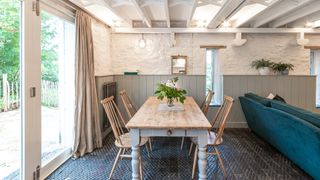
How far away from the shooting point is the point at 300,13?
414cm

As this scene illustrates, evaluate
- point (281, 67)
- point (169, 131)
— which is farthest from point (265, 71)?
point (169, 131)

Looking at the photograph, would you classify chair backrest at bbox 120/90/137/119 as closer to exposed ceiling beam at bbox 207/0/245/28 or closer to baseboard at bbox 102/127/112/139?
baseboard at bbox 102/127/112/139

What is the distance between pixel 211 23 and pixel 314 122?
2920 mm

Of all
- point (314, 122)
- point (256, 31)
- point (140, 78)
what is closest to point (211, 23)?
point (256, 31)

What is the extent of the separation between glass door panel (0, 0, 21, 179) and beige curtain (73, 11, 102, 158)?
1.12 metres

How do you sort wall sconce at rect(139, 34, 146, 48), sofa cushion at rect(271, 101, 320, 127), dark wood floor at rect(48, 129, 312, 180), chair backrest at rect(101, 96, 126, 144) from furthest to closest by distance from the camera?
wall sconce at rect(139, 34, 146, 48)
dark wood floor at rect(48, 129, 312, 180)
chair backrest at rect(101, 96, 126, 144)
sofa cushion at rect(271, 101, 320, 127)

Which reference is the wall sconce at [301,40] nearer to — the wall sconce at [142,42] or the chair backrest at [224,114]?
the chair backrest at [224,114]

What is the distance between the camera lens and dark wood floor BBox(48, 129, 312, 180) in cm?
296

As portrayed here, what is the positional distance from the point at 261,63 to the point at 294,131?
2938 mm

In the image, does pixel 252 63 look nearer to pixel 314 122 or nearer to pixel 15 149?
pixel 314 122

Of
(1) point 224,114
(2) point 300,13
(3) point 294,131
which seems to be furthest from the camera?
(2) point 300,13

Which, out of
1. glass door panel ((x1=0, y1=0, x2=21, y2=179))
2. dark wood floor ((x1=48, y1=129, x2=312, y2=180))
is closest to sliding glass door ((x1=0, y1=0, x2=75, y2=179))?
glass door panel ((x1=0, y1=0, x2=21, y2=179))

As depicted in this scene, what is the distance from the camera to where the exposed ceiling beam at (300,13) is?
372cm

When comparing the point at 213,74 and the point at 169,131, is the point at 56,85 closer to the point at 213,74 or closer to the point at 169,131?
the point at 169,131
